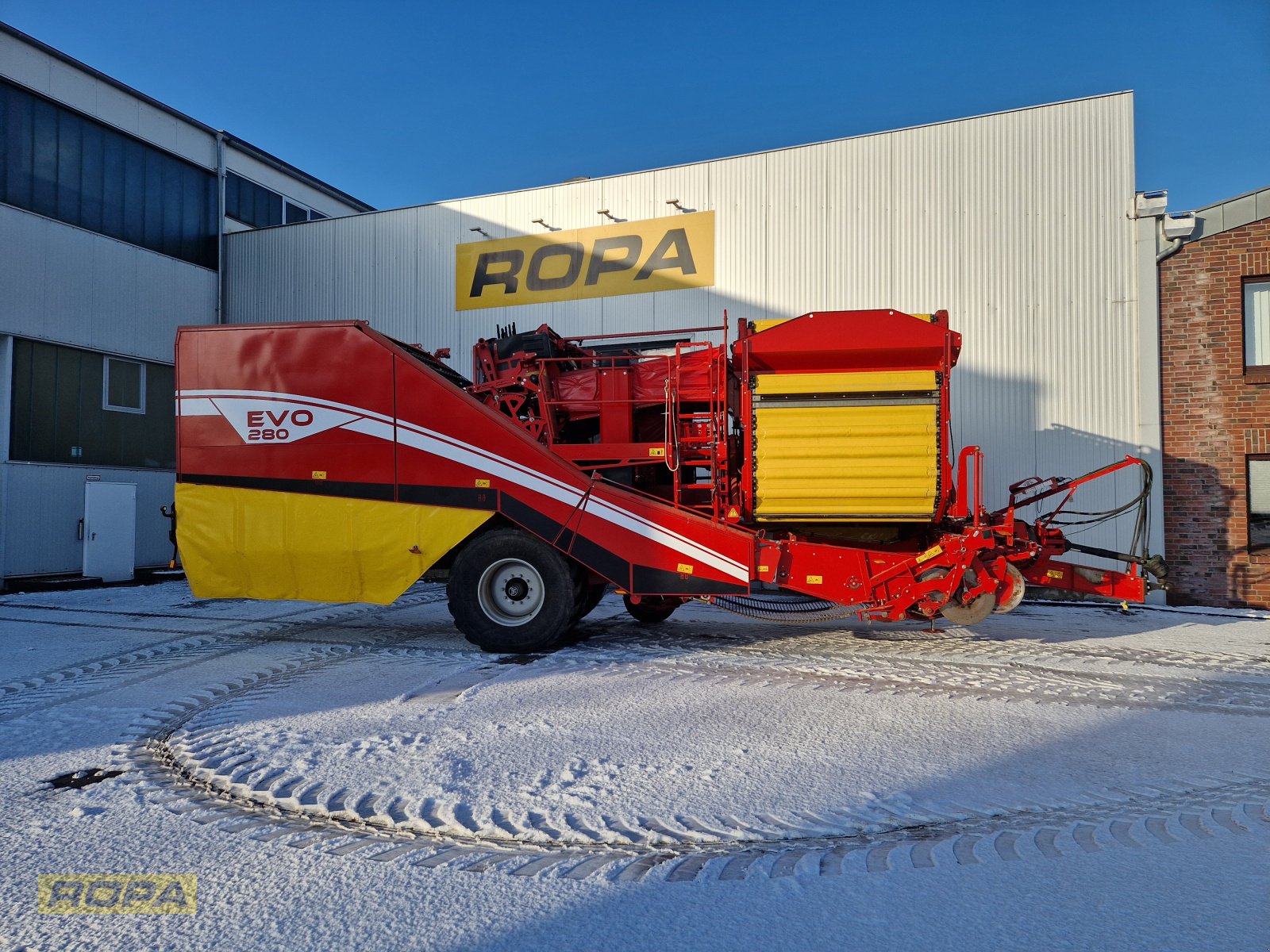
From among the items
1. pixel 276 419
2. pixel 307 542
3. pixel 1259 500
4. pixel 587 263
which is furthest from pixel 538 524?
pixel 1259 500

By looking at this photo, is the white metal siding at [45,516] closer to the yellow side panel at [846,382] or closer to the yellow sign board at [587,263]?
the yellow sign board at [587,263]

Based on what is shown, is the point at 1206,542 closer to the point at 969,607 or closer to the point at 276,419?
the point at 969,607

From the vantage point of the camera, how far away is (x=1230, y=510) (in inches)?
419

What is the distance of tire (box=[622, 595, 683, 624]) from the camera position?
8469 mm

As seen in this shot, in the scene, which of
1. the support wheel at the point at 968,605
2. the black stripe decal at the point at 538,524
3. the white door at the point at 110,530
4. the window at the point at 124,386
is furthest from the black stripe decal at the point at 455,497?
the window at the point at 124,386

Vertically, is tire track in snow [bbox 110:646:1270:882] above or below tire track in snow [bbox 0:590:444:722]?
above

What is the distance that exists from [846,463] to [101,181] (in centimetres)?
1400

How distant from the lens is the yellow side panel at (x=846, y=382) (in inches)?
261

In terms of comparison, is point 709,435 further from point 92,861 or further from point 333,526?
point 92,861

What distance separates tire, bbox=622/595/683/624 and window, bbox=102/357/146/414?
423 inches

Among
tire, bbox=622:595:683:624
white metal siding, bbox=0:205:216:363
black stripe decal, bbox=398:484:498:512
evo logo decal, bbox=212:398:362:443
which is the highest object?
white metal siding, bbox=0:205:216:363

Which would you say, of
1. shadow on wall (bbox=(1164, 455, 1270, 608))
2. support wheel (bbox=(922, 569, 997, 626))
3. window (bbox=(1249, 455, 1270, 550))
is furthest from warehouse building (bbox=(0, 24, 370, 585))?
window (bbox=(1249, 455, 1270, 550))

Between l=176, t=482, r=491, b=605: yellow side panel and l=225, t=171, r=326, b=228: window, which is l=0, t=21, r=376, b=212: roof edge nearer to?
l=225, t=171, r=326, b=228: window

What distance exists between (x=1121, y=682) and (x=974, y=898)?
3933mm
